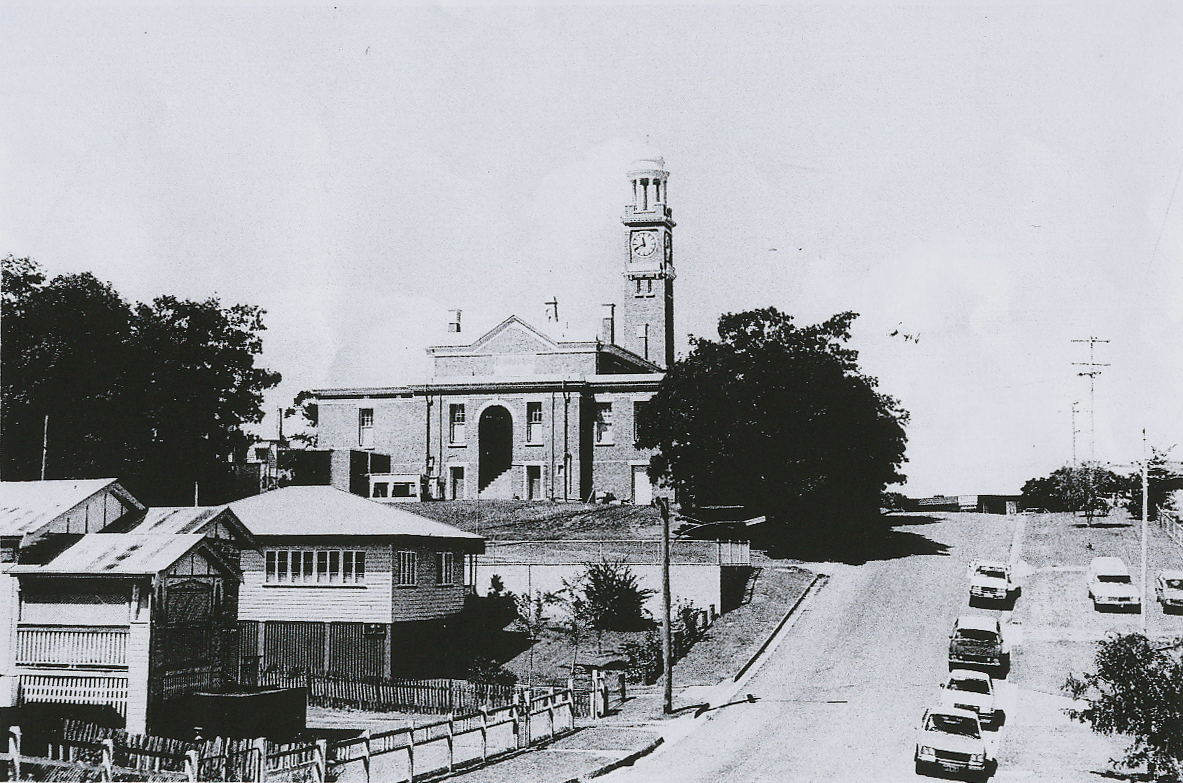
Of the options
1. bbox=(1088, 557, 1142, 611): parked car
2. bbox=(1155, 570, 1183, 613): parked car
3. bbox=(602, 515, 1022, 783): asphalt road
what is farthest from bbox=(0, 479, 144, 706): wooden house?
bbox=(1155, 570, 1183, 613): parked car

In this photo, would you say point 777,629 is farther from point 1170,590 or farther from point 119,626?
point 119,626

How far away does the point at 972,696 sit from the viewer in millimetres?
29656

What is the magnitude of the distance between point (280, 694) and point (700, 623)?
66.5 feet

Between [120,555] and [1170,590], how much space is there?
1368 inches

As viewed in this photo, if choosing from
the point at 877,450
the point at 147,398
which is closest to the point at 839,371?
the point at 877,450

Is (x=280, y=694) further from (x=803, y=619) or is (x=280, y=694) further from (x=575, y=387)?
(x=575, y=387)

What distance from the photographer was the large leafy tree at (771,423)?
56.3 meters

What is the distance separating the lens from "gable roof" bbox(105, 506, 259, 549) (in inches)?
1109

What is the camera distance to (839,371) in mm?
57938

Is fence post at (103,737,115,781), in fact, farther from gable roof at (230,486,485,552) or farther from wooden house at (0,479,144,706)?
gable roof at (230,486,485,552)

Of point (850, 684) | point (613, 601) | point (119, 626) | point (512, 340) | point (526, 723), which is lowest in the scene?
point (850, 684)

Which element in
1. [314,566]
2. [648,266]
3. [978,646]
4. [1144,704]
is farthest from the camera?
[648,266]

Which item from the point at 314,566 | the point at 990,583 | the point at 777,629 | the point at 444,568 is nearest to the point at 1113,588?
the point at 990,583

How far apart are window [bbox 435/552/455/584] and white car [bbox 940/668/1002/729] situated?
17.8 m
